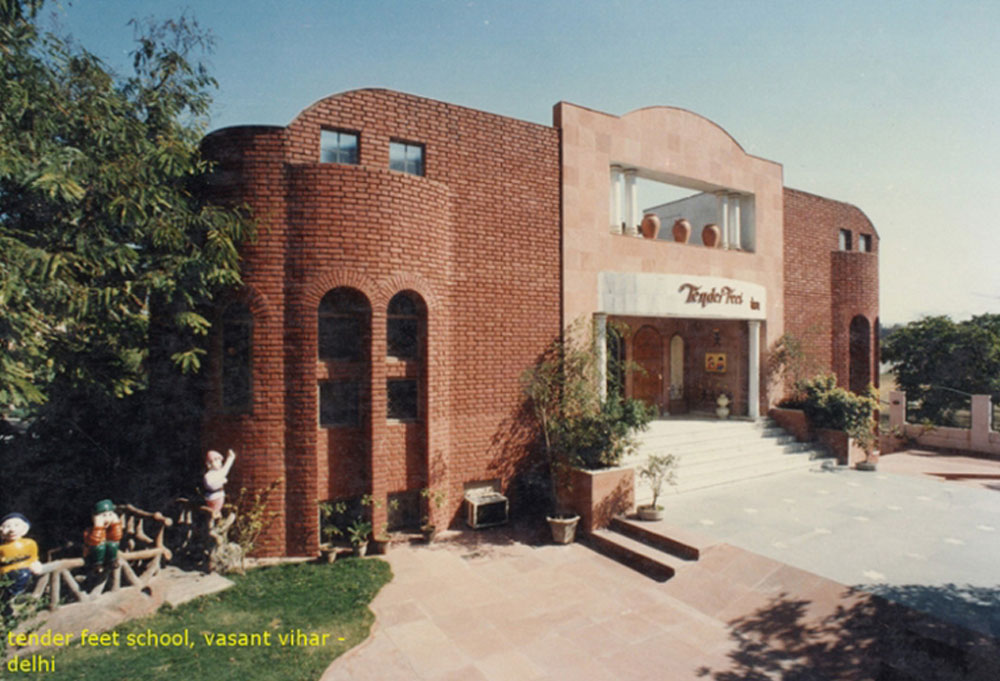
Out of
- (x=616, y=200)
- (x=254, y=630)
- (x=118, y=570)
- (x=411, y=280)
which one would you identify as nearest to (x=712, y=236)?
(x=616, y=200)

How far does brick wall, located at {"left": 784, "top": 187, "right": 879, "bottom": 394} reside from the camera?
1627cm

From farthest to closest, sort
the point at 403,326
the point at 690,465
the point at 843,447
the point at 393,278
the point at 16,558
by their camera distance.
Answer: the point at 843,447 → the point at 690,465 → the point at 403,326 → the point at 393,278 → the point at 16,558

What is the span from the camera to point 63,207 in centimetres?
699

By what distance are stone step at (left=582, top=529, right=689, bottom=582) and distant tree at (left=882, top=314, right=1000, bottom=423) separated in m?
25.1

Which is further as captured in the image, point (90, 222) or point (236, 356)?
point (236, 356)

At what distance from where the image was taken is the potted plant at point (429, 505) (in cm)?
923

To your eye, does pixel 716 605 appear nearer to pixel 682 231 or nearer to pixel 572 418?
pixel 572 418

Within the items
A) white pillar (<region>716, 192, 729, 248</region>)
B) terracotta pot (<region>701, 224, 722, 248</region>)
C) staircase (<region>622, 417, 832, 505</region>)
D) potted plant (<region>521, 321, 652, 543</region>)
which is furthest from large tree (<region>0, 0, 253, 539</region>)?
white pillar (<region>716, 192, 729, 248</region>)

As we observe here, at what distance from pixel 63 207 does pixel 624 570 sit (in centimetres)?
965

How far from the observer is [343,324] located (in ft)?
30.0

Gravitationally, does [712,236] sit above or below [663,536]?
above

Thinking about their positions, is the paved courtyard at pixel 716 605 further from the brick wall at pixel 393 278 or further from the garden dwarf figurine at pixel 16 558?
the garden dwarf figurine at pixel 16 558

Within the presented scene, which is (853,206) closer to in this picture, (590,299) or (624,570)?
(590,299)

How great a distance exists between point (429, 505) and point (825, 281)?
1503 cm
